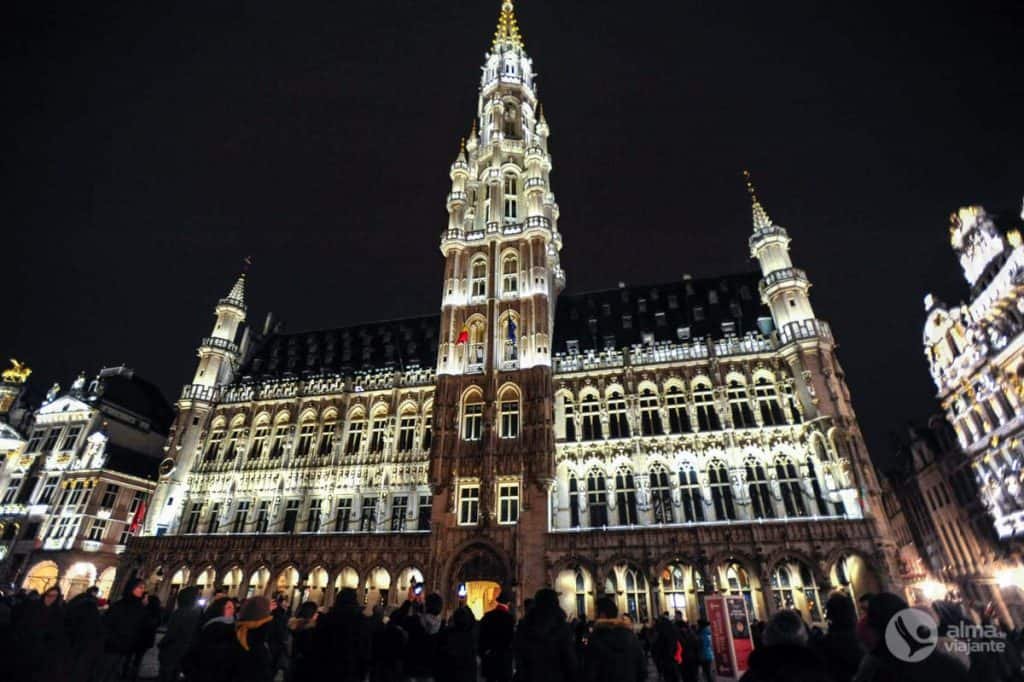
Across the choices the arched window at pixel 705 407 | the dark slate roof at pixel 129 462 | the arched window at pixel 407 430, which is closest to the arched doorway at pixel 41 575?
the dark slate roof at pixel 129 462

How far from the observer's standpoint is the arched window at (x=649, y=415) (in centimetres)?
3136

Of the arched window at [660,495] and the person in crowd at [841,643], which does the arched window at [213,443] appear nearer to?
the arched window at [660,495]

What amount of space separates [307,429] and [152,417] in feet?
72.4

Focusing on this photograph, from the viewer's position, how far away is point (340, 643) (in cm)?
621

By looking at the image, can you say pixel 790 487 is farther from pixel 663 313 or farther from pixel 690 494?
pixel 663 313

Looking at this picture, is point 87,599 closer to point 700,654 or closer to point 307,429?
point 700,654

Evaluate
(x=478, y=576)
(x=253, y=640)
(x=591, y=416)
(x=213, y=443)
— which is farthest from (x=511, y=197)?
(x=253, y=640)

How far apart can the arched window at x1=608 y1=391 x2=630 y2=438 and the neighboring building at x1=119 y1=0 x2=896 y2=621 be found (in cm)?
12

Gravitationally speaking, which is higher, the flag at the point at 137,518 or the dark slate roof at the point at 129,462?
the dark slate roof at the point at 129,462

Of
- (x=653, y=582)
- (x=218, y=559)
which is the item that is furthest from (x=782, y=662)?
(x=218, y=559)

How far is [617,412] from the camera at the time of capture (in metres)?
32.6

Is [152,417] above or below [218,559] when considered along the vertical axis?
above

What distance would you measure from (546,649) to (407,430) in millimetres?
31291

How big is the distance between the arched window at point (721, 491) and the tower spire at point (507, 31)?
4764 centimetres
